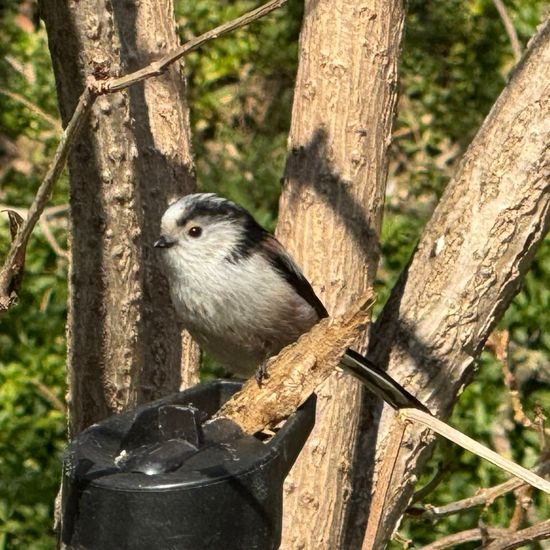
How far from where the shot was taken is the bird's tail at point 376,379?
14.1 feet

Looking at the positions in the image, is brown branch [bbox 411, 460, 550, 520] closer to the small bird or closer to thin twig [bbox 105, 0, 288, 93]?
the small bird

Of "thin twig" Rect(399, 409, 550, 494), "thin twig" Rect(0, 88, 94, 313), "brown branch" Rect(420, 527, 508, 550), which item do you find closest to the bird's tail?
"brown branch" Rect(420, 527, 508, 550)

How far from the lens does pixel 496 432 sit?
5.97 metres

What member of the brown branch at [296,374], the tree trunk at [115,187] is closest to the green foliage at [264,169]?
the tree trunk at [115,187]

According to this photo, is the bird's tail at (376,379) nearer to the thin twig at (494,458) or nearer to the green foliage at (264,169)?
the green foliage at (264,169)

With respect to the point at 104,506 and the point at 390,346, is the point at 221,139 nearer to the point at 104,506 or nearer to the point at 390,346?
the point at 390,346

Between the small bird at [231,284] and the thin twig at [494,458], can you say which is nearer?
the thin twig at [494,458]

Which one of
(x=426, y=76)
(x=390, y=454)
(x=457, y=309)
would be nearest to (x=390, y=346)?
(x=457, y=309)

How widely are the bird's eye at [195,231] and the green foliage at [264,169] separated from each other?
35.5 inches

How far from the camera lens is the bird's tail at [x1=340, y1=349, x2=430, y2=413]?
4297 millimetres

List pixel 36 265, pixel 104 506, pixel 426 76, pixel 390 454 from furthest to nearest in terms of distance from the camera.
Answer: pixel 426 76
pixel 36 265
pixel 390 454
pixel 104 506

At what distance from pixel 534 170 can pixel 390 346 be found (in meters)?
0.82

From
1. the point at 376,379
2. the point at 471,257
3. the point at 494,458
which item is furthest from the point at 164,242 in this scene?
the point at 494,458

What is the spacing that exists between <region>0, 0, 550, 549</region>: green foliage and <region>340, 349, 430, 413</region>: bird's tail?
1083 mm
